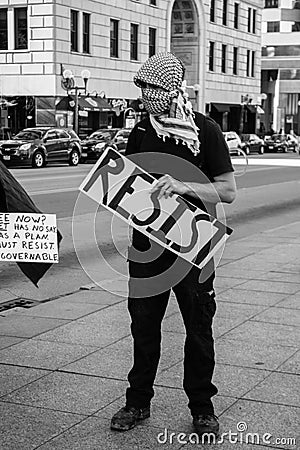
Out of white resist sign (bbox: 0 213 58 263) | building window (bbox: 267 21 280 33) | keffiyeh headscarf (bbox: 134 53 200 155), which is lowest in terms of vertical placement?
white resist sign (bbox: 0 213 58 263)

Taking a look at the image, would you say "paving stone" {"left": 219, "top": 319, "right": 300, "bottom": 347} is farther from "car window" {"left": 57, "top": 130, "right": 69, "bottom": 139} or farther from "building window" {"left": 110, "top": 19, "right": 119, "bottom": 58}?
"building window" {"left": 110, "top": 19, "right": 119, "bottom": 58}

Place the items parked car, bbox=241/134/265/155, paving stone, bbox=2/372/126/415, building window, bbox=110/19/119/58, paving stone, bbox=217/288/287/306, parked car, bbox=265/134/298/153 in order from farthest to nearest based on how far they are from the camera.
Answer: parked car, bbox=265/134/298/153 < parked car, bbox=241/134/265/155 < building window, bbox=110/19/119/58 < paving stone, bbox=217/288/287/306 < paving stone, bbox=2/372/126/415

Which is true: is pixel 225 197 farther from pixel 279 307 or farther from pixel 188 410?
pixel 279 307

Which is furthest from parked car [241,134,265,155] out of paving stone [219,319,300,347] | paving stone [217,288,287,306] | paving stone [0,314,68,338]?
paving stone [219,319,300,347]

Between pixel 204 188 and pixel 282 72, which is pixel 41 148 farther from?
pixel 282 72

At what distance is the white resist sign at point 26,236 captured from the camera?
15.4 feet

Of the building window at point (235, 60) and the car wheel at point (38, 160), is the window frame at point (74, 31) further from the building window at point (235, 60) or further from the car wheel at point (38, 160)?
the building window at point (235, 60)

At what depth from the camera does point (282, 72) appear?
84750 millimetres

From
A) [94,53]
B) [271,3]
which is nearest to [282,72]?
[271,3]

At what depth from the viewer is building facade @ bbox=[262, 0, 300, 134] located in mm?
84062

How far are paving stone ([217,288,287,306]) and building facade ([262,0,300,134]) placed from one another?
2953 inches

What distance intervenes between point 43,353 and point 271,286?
337 cm

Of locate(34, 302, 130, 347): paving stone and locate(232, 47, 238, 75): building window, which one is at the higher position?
locate(232, 47, 238, 75): building window

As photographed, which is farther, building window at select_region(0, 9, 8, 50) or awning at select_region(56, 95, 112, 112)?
building window at select_region(0, 9, 8, 50)
